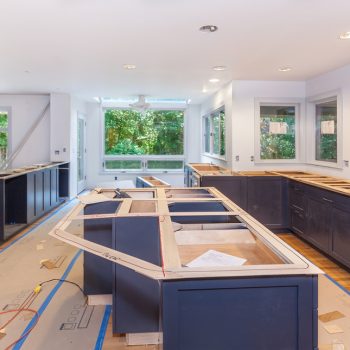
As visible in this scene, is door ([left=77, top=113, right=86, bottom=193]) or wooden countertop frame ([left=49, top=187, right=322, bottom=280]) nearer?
wooden countertop frame ([left=49, top=187, right=322, bottom=280])

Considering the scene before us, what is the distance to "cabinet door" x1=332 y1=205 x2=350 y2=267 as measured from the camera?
12.0 feet

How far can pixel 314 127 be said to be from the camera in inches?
229

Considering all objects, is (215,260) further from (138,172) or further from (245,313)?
(138,172)

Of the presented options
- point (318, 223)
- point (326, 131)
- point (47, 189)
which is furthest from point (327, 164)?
point (47, 189)

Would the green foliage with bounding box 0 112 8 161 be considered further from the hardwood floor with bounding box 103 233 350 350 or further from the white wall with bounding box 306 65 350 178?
the white wall with bounding box 306 65 350 178

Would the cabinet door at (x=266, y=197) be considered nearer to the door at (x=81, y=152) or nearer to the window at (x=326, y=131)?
the window at (x=326, y=131)

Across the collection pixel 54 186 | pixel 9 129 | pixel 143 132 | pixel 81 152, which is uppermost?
pixel 143 132

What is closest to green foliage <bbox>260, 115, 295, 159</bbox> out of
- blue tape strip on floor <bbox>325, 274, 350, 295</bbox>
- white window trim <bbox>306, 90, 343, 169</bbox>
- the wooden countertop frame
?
white window trim <bbox>306, 90, 343, 169</bbox>

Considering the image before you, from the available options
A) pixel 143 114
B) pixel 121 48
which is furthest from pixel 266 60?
pixel 143 114

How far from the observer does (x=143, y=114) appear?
32.6ft

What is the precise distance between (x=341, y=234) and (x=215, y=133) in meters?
4.60

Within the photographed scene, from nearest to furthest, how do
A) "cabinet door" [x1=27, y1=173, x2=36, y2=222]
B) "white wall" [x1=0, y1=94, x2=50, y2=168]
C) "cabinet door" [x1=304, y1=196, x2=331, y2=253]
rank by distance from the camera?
"cabinet door" [x1=304, y1=196, x2=331, y2=253] < "cabinet door" [x1=27, y1=173, x2=36, y2=222] < "white wall" [x1=0, y1=94, x2=50, y2=168]

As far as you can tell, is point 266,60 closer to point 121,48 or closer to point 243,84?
point 243,84

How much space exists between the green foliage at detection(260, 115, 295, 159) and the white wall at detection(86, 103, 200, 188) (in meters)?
4.09
